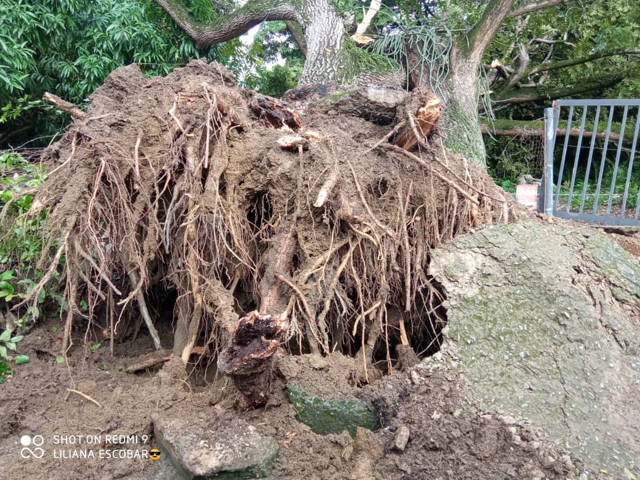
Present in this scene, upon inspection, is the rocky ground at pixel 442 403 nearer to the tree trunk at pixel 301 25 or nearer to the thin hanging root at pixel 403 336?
the thin hanging root at pixel 403 336

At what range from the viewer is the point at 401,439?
199cm

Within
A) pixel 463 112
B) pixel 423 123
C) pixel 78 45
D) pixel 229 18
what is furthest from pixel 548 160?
pixel 78 45

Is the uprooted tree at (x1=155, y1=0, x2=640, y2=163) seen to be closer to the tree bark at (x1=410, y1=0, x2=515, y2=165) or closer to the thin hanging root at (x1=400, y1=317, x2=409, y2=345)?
the tree bark at (x1=410, y1=0, x2=515, y2=165)

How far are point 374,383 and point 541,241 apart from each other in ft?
4.43

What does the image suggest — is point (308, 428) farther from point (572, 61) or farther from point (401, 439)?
point (572, 61)

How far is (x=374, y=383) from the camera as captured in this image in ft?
7.61

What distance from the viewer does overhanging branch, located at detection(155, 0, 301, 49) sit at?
5.50m

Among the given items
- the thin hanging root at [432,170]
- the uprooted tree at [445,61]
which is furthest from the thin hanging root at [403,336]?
the uprooted tree at [445,61]

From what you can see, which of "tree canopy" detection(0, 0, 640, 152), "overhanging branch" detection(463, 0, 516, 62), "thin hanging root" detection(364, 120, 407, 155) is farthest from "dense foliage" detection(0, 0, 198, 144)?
"thin hanging root" detection(364, 120, 407, 155)

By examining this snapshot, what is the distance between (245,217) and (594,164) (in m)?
9.93

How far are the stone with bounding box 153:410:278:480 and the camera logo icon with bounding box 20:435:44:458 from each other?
24.3 inches

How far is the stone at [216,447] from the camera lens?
1819 millimetres

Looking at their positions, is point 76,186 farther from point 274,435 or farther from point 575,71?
point 575,71

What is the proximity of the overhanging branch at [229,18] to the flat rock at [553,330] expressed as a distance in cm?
387
